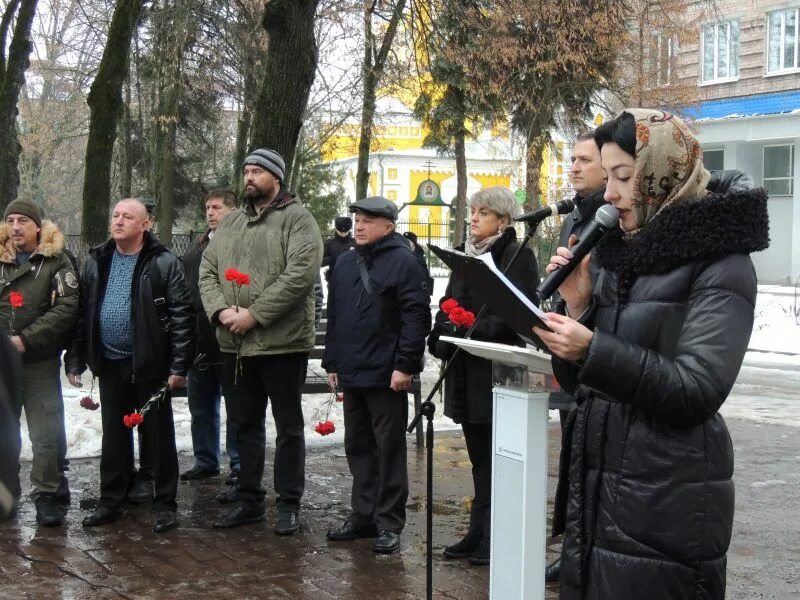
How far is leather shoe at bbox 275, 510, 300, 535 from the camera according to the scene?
21.8 ft

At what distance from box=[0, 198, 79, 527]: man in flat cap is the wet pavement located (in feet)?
1.31

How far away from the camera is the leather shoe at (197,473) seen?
8.31 meters

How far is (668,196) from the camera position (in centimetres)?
300

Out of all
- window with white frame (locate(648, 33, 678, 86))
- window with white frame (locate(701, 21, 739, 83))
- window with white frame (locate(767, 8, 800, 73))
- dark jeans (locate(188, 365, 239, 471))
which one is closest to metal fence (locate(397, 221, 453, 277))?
window with white frame (locate(648, 33, 678, 86))

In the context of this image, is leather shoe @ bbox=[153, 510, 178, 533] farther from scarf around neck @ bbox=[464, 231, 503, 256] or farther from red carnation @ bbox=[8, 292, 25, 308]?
scarf around neck @ bbox=[464, 231, 503, 256]

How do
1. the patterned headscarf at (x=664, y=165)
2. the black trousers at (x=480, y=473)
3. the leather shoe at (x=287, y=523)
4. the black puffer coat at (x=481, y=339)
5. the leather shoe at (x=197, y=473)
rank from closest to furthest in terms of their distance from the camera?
the patterned headscarf at (x=664, y=165)
the black puffer coat at (x=481, y=339)
the black trousers at (x=480, y=473)
the leather shoe at (x=287, y=523)
the leather shoe at (x=197, y=473)

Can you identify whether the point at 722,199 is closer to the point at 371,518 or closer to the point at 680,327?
the point at 680,327

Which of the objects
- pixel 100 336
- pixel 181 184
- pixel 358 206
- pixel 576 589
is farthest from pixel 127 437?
pixel 181 184

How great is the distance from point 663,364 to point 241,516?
15.0ft

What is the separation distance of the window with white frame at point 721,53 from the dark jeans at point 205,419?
95.4ft

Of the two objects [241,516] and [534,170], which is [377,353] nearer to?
[241,516]

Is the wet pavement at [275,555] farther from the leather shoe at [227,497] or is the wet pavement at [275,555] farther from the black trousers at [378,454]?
the black trousers at [378,454]

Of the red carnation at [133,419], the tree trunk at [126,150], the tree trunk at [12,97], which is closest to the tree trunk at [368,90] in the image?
the tree trunk at [126,150]

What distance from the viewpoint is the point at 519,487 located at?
374 centimetres
